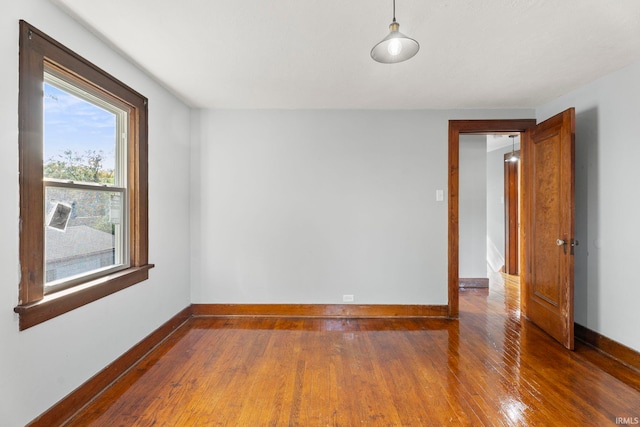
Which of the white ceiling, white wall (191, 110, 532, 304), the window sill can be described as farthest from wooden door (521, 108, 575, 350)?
the window sill

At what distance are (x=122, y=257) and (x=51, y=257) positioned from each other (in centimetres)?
68

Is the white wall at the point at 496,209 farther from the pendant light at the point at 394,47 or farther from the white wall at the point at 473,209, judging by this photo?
the pendant light at the point at 394,47

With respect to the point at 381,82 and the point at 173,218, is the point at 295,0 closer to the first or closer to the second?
the point at 381,82

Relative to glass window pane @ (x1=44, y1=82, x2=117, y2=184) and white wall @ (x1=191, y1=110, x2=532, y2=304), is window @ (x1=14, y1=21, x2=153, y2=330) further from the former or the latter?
white wall @ (x1=191, y1=110, x2=532, y2=304)

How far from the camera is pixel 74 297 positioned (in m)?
1.93

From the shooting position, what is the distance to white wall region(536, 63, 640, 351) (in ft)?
8.30

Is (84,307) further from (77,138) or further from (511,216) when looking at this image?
(511,216)

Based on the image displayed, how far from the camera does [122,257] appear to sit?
2.58 meters

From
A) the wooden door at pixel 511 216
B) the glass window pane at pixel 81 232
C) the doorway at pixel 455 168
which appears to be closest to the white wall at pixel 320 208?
the doorway at pixel 455 168

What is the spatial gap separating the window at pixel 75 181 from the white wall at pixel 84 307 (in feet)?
0.17

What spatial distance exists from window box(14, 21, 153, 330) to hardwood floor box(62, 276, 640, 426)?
0.79 meters

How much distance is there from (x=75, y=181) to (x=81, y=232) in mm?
349

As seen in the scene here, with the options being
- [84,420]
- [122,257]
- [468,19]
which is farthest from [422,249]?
[84,420]

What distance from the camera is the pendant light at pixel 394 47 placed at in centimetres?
155
